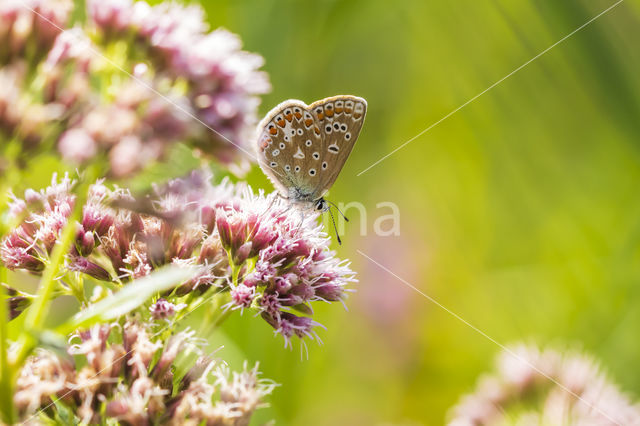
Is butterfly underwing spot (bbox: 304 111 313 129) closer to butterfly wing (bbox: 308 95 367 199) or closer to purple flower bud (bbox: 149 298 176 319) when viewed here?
butterfly wing (bbox: 308 95 367 199)

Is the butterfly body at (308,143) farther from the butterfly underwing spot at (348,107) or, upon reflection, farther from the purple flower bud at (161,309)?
the purple flower bud at (161,309)

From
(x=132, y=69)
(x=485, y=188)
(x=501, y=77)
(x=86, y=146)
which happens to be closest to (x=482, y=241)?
(x=485, y=188)

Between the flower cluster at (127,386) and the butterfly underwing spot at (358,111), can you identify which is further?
the butterfly underwing spot at (358,111)

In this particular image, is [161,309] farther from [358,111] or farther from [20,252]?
[358,111]

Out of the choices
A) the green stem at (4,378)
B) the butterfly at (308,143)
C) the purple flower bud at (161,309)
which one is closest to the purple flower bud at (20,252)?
the purple flower bud at (161,309)

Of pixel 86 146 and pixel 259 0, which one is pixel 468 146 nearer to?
pixel 259 0

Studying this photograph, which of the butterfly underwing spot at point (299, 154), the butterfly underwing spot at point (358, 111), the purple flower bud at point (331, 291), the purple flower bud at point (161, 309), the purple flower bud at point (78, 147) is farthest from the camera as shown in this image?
the butterfly underwing spot at point (299, 154)

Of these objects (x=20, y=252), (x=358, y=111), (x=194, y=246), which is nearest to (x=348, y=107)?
(x=358, y=111)

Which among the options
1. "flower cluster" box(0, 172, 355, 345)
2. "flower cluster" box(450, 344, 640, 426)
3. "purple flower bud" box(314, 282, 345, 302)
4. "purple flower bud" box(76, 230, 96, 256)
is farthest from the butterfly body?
"flower cluster" box(450, 344, 640, 426)
